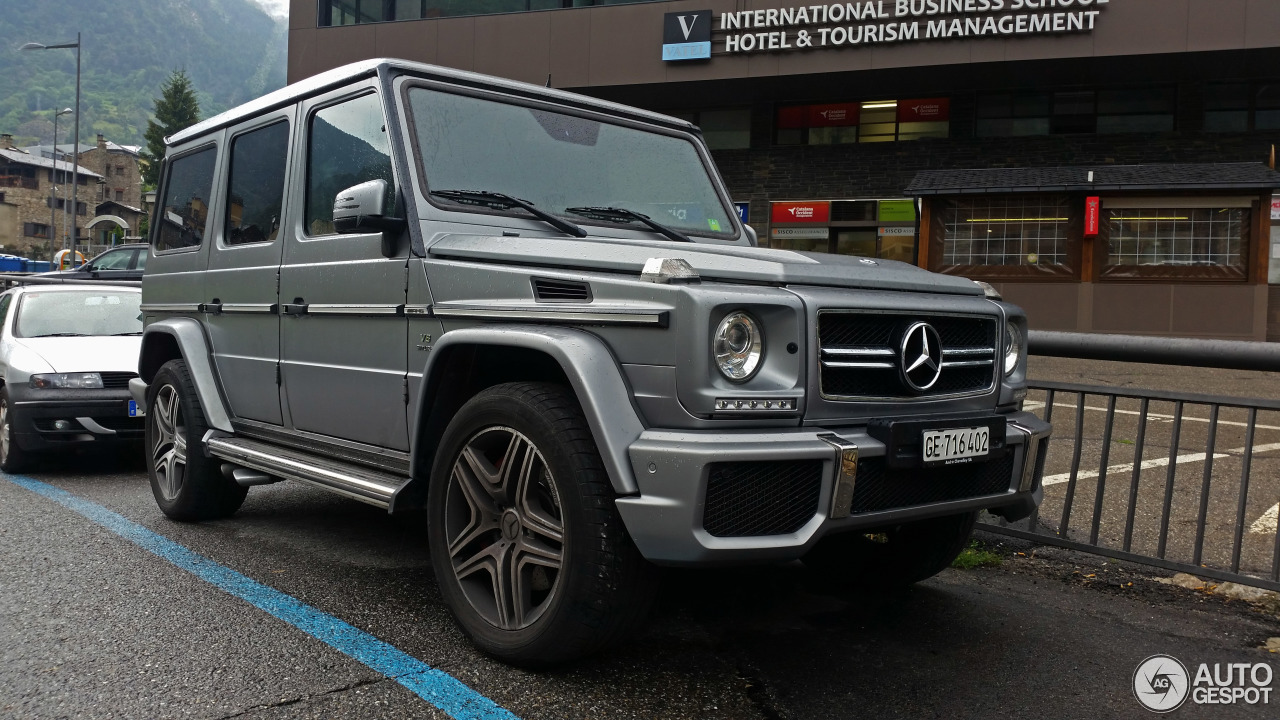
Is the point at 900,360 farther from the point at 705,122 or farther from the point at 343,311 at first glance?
the point at 705,122

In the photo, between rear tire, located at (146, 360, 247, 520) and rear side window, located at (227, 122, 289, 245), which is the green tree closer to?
rear tire, located at (146, 360, 247, 520)

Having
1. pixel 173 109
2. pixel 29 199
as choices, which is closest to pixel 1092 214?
pixel 173 109

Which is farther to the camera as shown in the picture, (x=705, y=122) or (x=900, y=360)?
(x=705, y=122)

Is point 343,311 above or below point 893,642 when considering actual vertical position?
above

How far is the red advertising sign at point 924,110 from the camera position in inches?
843

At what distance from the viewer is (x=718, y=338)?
9.30ft

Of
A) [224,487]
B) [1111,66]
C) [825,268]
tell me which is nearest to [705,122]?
[1111,66]

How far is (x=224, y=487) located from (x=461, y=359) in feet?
8.14

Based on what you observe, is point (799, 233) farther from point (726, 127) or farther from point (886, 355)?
point (886, 355)

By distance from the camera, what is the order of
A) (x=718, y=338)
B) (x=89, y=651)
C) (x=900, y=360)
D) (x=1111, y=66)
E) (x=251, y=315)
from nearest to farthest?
(x=718, y=338)
(x=900, y=360)
(x=89, y=651)
(x=251, y=315)
(x=1111, y=66)

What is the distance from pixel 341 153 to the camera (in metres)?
4.31

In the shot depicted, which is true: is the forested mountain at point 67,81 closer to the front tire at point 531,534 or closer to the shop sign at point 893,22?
the shop sign at point 893,22

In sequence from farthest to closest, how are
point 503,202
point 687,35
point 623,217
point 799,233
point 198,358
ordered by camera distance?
point 799,233 < point 687,35 < point 198,358 < point 623,217 < point 503,202

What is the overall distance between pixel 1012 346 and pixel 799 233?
1924cm
